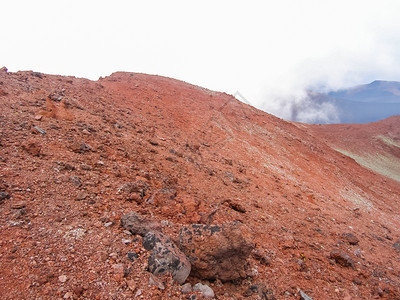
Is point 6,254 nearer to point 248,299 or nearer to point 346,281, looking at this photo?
point 248,299

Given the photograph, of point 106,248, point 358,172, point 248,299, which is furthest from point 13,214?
point 358,172

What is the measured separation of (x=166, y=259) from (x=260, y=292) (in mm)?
1500

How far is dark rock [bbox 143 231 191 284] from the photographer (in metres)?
2.72

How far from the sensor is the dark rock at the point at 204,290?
2.70 metres

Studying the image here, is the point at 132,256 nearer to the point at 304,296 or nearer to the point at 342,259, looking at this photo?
the point at 304,296

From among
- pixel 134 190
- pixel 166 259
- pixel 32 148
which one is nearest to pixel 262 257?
pixel 166 259

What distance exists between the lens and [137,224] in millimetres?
3301

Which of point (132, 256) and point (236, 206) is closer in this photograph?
point (132, 256)

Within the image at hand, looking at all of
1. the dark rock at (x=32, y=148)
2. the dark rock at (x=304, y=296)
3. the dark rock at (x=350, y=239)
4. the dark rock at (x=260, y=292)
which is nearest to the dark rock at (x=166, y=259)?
the dark rock at (x=260, y=292)

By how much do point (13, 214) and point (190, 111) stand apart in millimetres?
A: 11040

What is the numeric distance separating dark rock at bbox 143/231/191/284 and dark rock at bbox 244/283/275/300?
1023 mm

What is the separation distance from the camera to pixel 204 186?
5934 millimetres

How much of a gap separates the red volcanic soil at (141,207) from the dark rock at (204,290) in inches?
7.5

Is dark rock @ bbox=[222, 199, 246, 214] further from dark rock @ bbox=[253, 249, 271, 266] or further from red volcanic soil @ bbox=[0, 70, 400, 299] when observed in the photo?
dark rock @ bbox=[253, 249, 271, 266]
